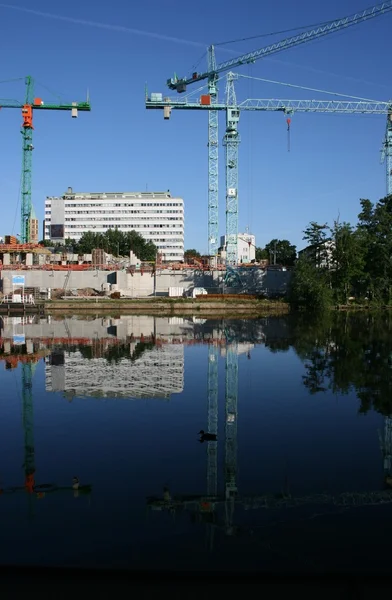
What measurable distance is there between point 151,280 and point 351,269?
90.3ft

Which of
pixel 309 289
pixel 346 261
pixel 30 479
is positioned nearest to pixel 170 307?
pixel 309 289

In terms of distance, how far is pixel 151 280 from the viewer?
75.8 m

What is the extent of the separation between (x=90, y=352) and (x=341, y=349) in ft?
46.0

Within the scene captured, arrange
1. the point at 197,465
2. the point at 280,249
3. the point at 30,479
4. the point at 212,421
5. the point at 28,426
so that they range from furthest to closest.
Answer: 1. the point at 280,249
2. the point at 212,421
3. the point at 28,426
4. the point at 197,465
5. the point at 30,479

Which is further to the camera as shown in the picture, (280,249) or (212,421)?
(280,249)

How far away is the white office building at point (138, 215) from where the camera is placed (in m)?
173

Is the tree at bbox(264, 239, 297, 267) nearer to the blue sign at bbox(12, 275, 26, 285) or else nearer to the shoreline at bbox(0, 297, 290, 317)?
the shoreline at bbox(0, 297, 290, 317)

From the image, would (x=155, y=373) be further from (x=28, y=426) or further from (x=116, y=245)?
(x=116, y=245)

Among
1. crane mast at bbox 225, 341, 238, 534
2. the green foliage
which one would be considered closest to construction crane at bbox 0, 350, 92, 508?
crane mast at bbox 225, 341, 238, 534

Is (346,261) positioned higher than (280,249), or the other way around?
(280,249)

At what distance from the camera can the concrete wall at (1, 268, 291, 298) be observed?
73.9 meters

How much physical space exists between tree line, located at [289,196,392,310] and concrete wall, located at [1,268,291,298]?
6.84 m

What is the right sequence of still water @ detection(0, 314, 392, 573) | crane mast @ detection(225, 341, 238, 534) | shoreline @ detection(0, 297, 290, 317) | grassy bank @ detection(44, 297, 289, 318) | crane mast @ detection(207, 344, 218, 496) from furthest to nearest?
grassy bank @ detection(44, 297, 289, 318) → shoreline @ detection(0, 297, 290, 317) → crane mast @ detection(207, 344, 218, 496) → crane mast @ detection(225, 341, 238, 534) → still water @ detection(0, 314, 392, 573)

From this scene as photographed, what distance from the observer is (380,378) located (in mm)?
20750
